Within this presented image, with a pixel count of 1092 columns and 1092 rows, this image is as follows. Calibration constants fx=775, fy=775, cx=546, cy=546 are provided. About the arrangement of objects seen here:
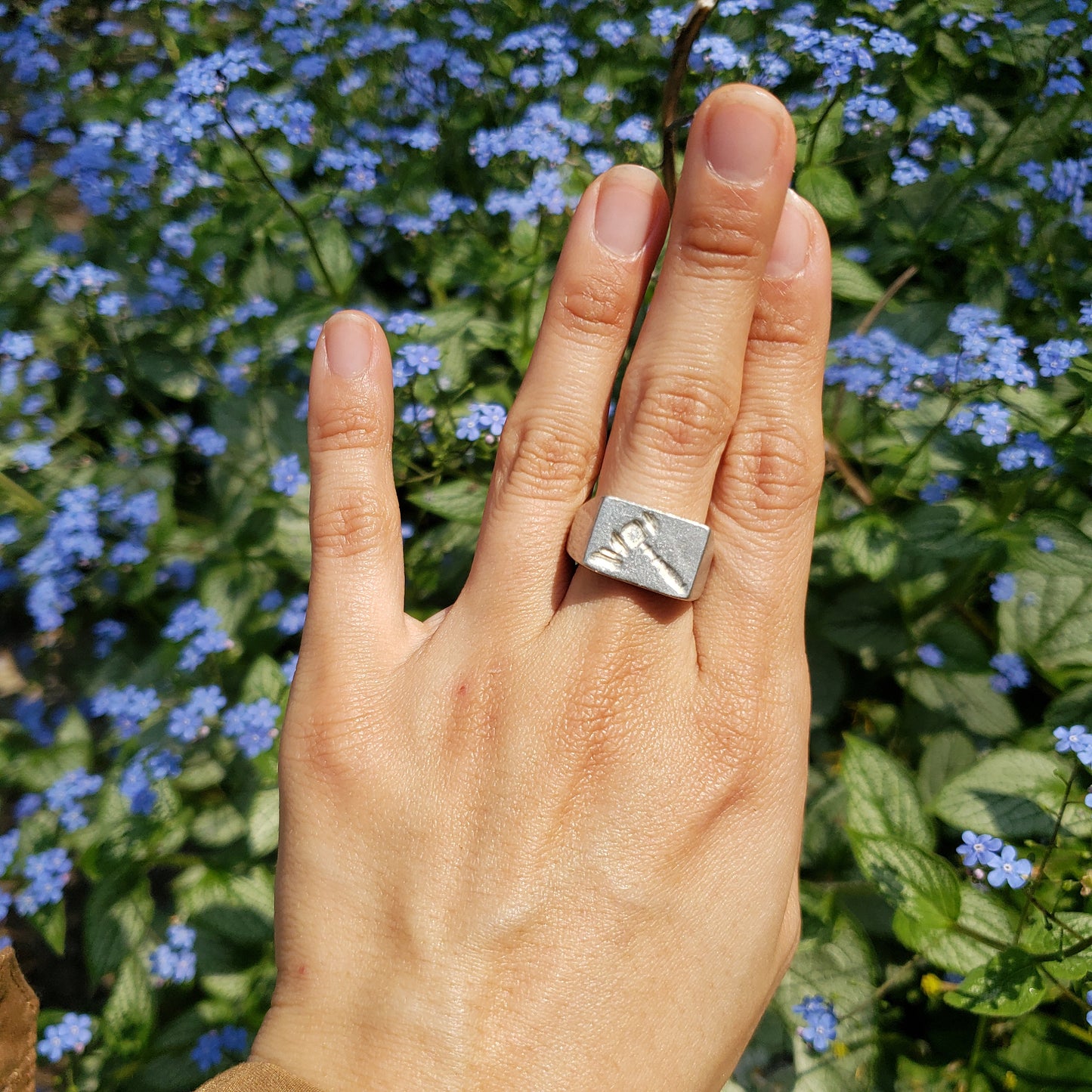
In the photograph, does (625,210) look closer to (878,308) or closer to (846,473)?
(846,473)

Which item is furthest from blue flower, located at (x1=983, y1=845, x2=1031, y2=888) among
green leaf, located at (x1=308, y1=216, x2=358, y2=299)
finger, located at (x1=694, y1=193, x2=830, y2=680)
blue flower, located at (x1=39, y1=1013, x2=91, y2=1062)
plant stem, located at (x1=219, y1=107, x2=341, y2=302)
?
green leaf, located at (x1=308, y1=216, x2=358, y2=299)

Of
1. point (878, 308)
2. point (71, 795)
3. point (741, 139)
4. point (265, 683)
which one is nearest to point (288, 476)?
point (265, 683)

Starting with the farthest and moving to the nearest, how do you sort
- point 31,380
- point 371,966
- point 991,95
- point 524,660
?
point 991,95, point 31,380, point 524,660, point 371,966

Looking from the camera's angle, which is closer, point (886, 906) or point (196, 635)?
point (886, 906)

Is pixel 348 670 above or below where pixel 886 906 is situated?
above

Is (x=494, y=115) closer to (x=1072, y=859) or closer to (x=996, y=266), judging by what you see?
(x=996, y=266)

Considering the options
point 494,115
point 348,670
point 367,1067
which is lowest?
point 367,1067

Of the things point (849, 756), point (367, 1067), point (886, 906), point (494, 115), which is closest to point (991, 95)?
point (494, 115)
